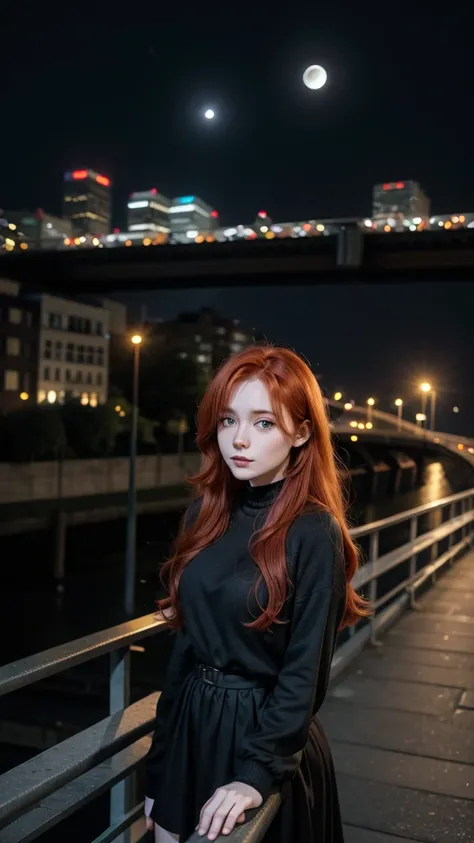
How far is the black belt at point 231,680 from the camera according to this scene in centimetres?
183

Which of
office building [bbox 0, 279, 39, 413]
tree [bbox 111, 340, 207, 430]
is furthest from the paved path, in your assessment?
office building [bbox 0, 279, 39, 413]

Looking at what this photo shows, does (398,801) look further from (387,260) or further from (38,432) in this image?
(387,260)

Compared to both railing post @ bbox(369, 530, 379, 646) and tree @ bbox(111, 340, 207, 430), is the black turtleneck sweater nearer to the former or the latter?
railing post @ bbox(369, 530, 379, 646)

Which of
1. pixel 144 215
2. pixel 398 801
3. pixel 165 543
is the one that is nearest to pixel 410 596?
pixel 398 801

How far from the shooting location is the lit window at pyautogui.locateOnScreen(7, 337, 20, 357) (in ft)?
226

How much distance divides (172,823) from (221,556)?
661 millimetres

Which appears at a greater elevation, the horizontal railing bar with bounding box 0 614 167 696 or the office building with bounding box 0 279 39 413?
the office building with bounding box 0 279 39 413

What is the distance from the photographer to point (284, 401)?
1.92 m

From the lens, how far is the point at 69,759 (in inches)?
81.4

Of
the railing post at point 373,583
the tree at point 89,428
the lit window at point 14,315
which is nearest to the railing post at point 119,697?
the railing post at point 373,583

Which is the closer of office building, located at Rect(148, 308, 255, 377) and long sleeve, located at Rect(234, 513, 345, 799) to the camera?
long sleeve, located at Rect(234, 513, 345, 799)

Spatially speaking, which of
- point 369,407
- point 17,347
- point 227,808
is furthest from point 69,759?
point 369,407

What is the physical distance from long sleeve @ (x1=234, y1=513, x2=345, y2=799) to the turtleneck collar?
0.53 ft

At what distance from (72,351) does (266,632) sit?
8212 centimetres
